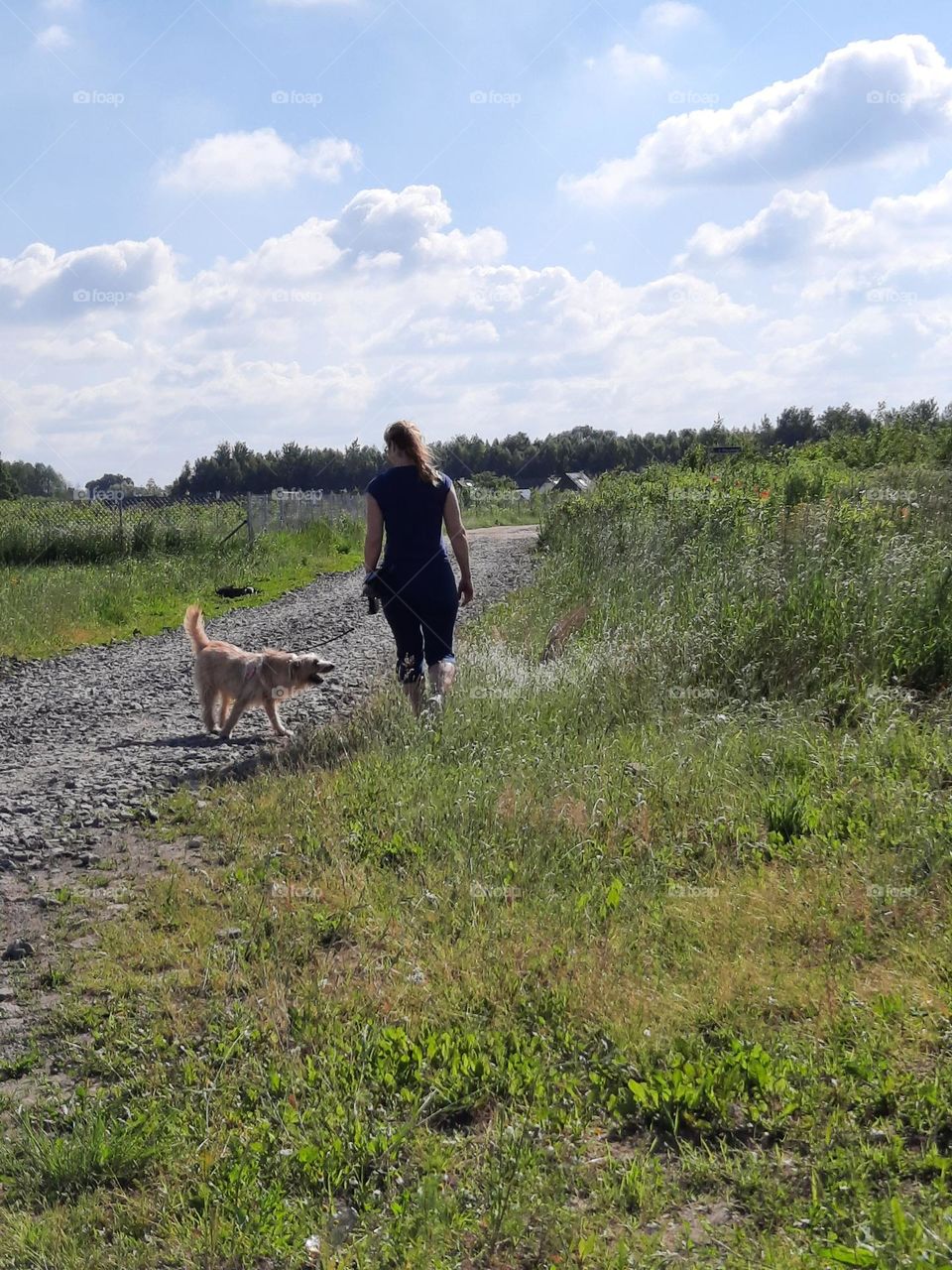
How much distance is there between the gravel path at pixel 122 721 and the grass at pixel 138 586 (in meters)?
0.78

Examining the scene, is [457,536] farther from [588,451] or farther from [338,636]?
[588,451]

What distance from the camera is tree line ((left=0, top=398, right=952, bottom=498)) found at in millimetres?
25625

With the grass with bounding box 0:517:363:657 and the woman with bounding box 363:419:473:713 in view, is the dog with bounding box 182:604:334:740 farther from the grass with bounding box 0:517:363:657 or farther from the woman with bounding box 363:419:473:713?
the grass with bounding box 0:517:363:657

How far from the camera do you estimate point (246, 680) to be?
26.6 feet

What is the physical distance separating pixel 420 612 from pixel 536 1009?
391cm

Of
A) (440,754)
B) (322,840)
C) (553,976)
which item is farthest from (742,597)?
(553,976)

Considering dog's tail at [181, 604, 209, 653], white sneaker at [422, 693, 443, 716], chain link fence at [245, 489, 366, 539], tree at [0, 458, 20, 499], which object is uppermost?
tree at [0, 458, 20, 499]

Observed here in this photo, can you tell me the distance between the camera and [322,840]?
5094 millimetres

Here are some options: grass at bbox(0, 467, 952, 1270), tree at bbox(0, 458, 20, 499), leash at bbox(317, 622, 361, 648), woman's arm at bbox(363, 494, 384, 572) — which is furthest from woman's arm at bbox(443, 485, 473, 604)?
tree at bbox(0, 458, 20, 499)

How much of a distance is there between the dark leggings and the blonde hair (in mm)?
601

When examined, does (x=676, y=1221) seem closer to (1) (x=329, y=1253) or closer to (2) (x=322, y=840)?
(1) (x=329, y=1253)

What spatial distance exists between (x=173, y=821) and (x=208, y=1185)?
11.2 ft

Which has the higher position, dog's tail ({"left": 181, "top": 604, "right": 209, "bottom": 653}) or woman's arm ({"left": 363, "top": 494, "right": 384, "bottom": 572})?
woman's arm ({"left": 363, "top": 494, "right": 384, "bottom": 572})

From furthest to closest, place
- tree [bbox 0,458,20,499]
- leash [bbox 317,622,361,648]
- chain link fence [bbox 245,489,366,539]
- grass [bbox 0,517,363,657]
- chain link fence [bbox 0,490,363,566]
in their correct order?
tree [bbox 0,458,20,499] → chain link fence [bbox 245,489,366,539] → chain link fence [bbox 0,490,363,566] → grass [bbox 0,517,363,657] → leash [bbox 317,622,361,648]
